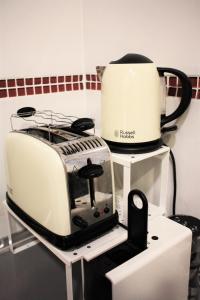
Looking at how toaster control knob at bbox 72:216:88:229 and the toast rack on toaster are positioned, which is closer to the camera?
toaster control knob at bbox 72:216:88:229

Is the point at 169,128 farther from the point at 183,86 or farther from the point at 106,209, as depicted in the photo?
the point at 106,209

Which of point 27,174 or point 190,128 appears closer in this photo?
point 27,174

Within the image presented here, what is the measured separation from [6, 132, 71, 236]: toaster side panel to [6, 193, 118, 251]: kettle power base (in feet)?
0.05

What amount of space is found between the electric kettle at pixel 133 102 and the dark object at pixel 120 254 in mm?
190

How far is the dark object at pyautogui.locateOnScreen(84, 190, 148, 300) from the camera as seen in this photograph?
0.72 metres

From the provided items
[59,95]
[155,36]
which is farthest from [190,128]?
[59,95]

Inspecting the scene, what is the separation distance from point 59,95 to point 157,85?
588 millimetres

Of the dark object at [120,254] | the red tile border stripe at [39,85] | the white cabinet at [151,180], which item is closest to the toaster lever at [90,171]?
the dark object at [120,254]

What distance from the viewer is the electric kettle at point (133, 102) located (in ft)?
2.64

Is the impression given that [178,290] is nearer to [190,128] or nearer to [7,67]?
[190,128]

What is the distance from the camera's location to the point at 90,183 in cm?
76

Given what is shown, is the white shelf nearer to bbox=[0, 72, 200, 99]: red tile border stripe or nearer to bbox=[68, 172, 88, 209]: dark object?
bbox=[68, 172, 88, 209]: dark object

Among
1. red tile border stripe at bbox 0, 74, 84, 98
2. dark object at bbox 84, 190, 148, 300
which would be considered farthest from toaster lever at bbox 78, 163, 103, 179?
red tile border stripe at bbox 0, 74, 84, 98

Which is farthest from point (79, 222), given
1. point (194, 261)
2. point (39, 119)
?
point (39, 119)
